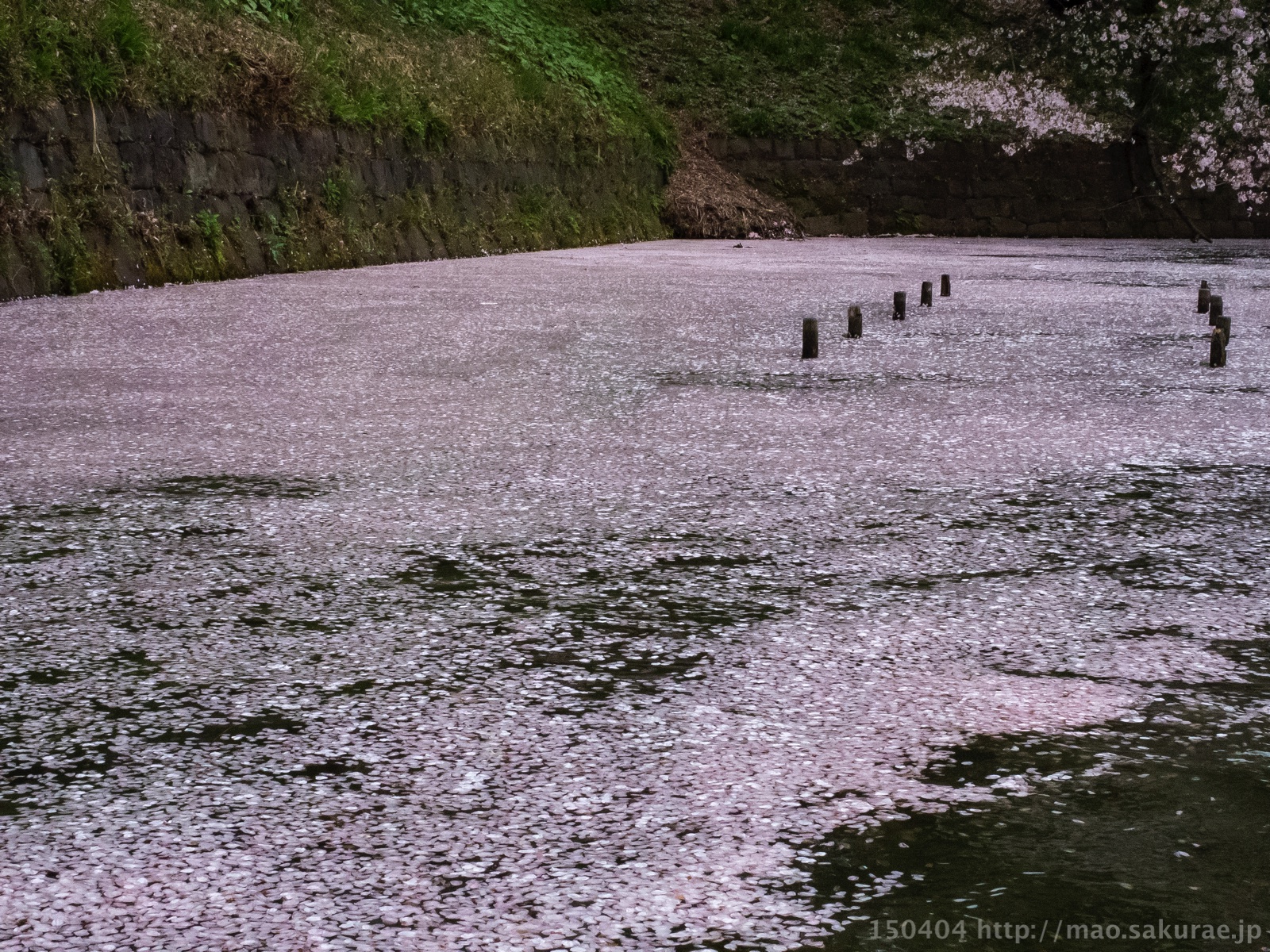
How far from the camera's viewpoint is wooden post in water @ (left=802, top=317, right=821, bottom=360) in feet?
29.0

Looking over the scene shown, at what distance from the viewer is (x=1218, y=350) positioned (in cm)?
853

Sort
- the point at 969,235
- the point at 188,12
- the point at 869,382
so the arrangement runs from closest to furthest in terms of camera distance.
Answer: the point at 869,382 → the point at 188,12 → the point at 969,235

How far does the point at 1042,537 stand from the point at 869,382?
355 centimetres

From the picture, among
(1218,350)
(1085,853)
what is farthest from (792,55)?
(1085,853)

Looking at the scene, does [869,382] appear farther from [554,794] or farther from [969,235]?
[969,235]

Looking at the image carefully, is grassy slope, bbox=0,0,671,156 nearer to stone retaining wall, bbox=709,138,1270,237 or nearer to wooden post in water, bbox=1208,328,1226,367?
stone retaining wall, bbox=709,138,1270,237

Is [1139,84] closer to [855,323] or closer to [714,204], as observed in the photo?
[714,204]

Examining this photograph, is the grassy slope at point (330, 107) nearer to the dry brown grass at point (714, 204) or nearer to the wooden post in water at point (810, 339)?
the dry brown grass at point (714, 204)

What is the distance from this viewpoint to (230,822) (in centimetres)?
241

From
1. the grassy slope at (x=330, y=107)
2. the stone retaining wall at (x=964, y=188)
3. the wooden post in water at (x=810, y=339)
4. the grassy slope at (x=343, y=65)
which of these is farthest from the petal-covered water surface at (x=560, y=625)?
the stone retaining wall at (x=964, y=188)

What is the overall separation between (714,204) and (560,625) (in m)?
24.7

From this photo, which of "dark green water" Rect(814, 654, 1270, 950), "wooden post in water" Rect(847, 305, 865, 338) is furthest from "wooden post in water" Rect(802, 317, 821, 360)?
"dark green water" Rect(814, 654, 1270, 950)

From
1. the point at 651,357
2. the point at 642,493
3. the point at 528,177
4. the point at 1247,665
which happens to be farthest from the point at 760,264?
the point at 1247,665

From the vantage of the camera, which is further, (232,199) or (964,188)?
(964,188)
